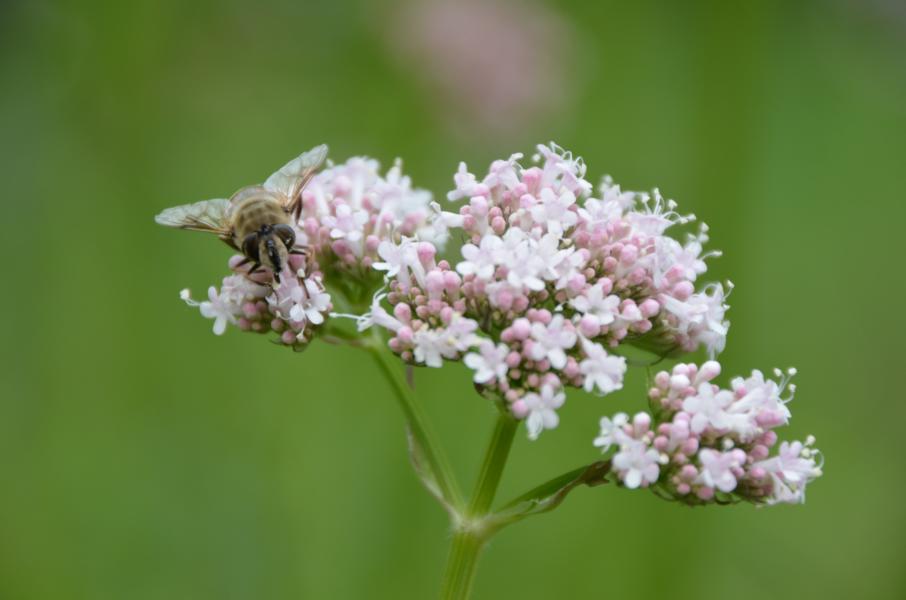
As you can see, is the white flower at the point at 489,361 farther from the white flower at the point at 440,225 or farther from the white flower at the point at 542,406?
the white flower at the point at 440,225

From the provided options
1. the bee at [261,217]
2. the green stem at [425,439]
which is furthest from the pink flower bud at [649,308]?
the bee at [261,217]

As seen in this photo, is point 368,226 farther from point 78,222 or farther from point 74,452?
point 78,222

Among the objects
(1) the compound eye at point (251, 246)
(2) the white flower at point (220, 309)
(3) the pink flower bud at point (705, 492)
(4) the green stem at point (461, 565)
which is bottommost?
(4) the green stem at point (461, 565)

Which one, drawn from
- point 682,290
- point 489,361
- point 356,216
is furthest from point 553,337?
point 356,216

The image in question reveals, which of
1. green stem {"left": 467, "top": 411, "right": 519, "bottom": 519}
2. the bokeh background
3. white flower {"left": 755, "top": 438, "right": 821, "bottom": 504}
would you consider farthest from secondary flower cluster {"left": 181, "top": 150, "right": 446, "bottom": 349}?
the bokeh background

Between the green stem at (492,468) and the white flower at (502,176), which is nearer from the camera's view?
the green stem at (492,468)

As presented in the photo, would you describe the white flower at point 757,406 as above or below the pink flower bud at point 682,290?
below

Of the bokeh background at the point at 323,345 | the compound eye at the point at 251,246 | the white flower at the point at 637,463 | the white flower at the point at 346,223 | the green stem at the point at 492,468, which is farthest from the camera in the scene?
the bokeh background at the point at 323,345

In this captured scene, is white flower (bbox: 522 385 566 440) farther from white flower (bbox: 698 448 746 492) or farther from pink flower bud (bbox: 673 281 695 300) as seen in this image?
pink flower bud (bbox: 673 281 695 300)

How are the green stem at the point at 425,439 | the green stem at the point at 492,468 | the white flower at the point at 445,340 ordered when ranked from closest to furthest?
the white flower at the point at 445,340 → the green stem at the point at 492,468 → the green stem at the point at 425,439
